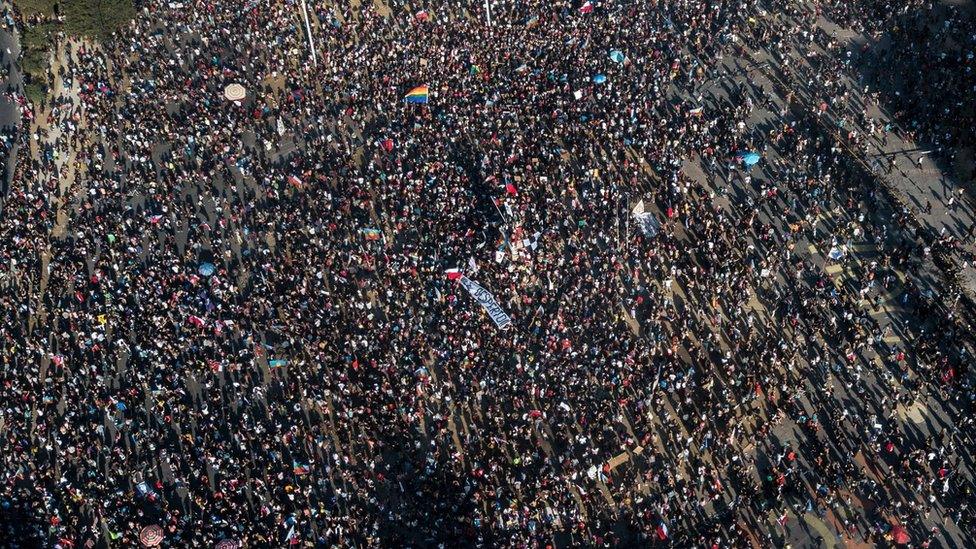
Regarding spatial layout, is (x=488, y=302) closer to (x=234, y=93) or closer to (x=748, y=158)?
(x=748, y=158)

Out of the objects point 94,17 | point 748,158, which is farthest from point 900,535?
point 94,17

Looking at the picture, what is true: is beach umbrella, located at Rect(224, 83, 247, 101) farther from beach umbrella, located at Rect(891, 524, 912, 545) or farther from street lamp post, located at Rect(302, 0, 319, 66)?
beach umbrella, located at Rect(891, 524, 912, 545)

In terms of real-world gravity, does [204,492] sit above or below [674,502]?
above

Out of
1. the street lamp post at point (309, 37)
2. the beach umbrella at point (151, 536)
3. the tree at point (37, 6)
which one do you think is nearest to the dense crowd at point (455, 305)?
the beach umbrella at point (151, 536)

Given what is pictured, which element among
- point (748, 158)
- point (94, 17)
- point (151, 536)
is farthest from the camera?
point (94, 17)

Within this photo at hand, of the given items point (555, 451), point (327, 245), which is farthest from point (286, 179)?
point (555, 451)

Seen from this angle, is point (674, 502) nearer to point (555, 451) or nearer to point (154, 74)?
point (555, 451)
